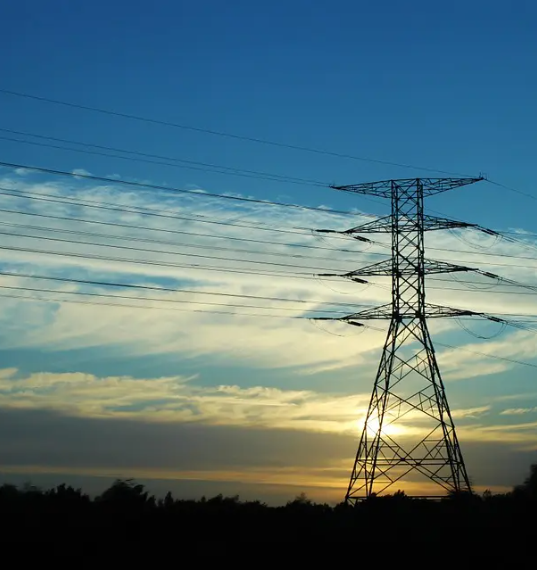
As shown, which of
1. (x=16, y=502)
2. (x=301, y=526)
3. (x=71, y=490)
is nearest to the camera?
(x=16, y=502)

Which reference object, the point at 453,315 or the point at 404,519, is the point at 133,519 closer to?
the point at 404,519

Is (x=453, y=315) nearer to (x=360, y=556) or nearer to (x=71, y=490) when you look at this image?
(x=360, y=556)

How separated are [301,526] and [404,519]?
645 centimetres

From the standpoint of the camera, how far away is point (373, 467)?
5809 cm

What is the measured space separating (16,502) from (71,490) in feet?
15.8

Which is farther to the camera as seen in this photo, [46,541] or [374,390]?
[374,390]

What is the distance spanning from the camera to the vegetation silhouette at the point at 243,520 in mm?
40312

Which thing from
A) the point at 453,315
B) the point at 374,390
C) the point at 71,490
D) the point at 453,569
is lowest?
the point at 453,569

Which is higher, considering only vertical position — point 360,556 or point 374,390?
point 374,390

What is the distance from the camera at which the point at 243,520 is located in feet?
160

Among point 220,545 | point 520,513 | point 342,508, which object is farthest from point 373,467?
point 220,545

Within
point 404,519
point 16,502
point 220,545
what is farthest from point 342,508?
point 16,502

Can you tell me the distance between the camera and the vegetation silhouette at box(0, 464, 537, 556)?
40312mm

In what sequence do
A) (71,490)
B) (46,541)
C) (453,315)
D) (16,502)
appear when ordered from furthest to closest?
1. (453,315)
2. (71,490)
3. (16,502)
4. (46,541)
